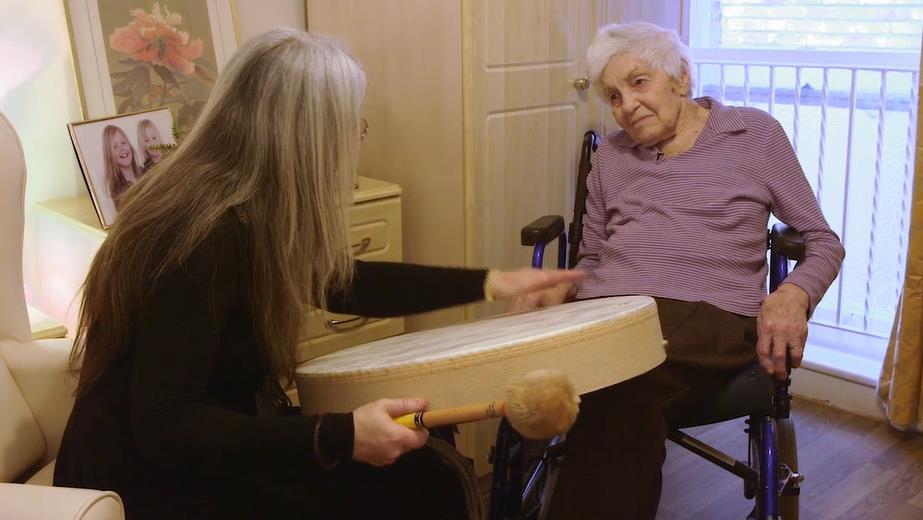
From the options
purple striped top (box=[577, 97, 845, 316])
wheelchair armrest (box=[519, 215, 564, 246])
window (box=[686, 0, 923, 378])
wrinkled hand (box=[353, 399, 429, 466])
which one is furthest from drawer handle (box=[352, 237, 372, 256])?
window (box=[686, 0, 923, 378])

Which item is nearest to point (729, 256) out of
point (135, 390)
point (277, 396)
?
point (277, 396)

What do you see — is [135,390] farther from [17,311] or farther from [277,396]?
[17,311]

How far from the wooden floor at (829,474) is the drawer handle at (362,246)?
2.38ft

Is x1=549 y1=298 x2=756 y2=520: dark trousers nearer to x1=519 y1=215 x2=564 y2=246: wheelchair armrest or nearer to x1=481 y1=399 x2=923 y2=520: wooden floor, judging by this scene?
x1=519 y1=215 x2=564 y2=246: wheelchair armrest

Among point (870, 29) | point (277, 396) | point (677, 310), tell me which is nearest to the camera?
point (277, 396)

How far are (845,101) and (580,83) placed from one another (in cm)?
118

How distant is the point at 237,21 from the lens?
8.81 ft

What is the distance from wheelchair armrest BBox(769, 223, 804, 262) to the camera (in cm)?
194

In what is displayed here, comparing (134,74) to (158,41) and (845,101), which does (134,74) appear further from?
(845,101)

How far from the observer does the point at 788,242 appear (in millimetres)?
1946

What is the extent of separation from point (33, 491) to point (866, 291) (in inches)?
112

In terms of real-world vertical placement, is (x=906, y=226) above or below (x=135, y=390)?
below

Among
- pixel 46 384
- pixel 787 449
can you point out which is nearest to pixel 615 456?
pixel 787 449

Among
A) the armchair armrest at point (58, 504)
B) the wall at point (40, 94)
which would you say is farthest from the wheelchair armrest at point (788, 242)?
the wall at point (40, 94)
